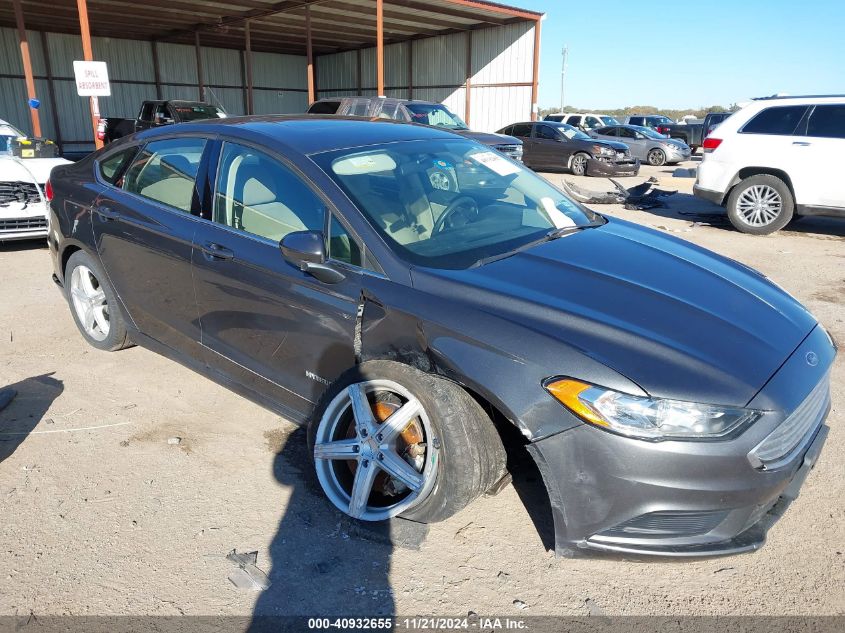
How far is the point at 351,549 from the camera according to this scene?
2.61m

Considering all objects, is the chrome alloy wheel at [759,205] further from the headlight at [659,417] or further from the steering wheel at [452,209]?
the headlight at [659,417]

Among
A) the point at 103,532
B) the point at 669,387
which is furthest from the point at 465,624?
the point at 103,532

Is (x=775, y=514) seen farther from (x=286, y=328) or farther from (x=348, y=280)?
(x=286, y=328)

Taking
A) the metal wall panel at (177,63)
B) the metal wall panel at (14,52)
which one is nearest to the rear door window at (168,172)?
the metal wall panel at (14,52)

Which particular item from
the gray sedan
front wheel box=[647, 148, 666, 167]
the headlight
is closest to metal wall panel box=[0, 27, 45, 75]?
the gray sedan

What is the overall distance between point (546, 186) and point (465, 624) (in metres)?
2.52

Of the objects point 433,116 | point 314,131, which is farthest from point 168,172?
point 433,116

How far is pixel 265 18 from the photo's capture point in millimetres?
20875

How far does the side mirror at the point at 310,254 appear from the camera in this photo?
271cm

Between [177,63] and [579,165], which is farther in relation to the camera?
[177,63]

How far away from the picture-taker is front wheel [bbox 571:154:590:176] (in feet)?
56.1

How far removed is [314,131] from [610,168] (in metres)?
14.7

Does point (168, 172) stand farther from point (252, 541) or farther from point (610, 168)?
point (610, 168)

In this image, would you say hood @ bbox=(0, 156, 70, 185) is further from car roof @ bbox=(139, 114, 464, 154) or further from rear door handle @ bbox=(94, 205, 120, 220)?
car roof @ bbox=(139, 114, 464, 154)
